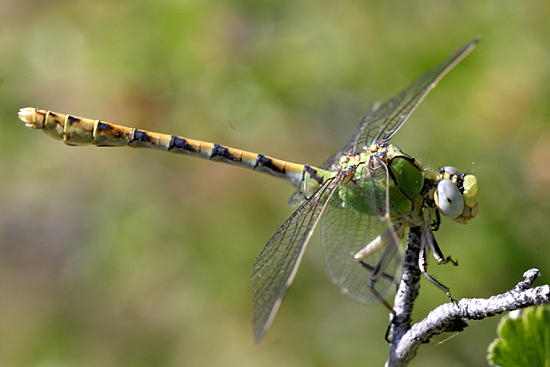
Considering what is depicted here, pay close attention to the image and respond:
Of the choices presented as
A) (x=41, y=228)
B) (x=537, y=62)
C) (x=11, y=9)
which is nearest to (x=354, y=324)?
(x=537, y=62)

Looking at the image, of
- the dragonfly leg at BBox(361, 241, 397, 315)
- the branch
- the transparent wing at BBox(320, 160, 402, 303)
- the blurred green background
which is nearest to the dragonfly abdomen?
the transparent wing at BBox(320, 160, 402, 303)

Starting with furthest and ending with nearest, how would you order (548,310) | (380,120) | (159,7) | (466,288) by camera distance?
(159,7) < (466,288) < (380,120) < (548,310)

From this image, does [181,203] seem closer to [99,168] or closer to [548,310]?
[99,168]

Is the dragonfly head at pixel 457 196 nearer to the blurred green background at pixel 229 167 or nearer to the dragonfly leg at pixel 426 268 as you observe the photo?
the dragonfly leg at pixel 426 268

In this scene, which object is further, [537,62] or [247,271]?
[247,271]

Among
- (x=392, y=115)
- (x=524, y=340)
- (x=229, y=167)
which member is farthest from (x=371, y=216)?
(x=229, y=167)

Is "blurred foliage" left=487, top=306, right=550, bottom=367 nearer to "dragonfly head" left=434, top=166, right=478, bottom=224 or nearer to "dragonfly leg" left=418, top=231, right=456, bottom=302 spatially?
"dragonfly leg" left=418, top=231, right=456, bottom=302

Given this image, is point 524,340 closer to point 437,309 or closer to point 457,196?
point 437,309
